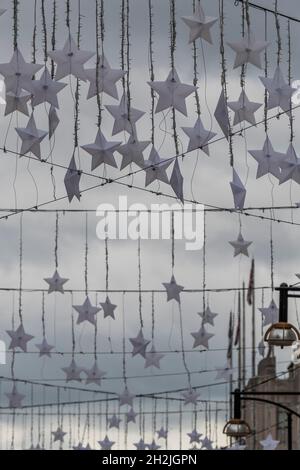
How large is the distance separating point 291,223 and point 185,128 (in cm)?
539

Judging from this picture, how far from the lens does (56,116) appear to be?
768 inches

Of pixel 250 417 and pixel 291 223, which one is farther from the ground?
pixel 250 417

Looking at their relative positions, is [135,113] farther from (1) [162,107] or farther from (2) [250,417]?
(2) [250,417]

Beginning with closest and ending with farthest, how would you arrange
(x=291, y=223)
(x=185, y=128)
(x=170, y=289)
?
(x=185, y=128) → (x=291, y=223) → (x=170, y=289)

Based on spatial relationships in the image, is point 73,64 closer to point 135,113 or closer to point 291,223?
point 135,113

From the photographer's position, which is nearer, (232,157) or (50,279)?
(232,157)

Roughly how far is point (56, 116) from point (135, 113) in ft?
4.20

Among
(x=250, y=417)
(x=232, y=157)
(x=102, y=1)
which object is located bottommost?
(x=232, y=157)

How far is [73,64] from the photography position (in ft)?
62.9

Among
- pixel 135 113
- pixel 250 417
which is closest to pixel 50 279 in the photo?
pixel 135 113
